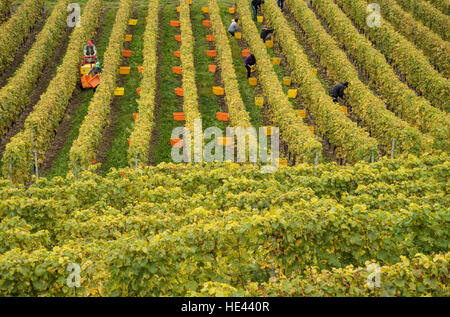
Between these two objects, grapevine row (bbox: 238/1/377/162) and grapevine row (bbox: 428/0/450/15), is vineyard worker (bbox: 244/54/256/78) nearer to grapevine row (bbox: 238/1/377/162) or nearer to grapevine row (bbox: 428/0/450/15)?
grapevine row (bbox: 238/1/377/162)

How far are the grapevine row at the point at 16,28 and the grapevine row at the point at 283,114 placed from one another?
13.4 metres

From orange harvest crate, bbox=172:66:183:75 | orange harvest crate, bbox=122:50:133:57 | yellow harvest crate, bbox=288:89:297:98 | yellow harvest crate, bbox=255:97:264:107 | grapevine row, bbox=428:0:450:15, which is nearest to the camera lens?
yellow harvest crate, bbox=255:97:264:107

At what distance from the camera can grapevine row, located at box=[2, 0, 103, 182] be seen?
16.4 meters

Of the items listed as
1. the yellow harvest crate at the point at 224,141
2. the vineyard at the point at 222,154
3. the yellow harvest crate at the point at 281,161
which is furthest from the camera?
the yellow harvest crate at the point at 224,141

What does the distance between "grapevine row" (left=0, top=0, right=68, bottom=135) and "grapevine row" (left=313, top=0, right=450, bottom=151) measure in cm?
1668

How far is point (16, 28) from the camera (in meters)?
27.8

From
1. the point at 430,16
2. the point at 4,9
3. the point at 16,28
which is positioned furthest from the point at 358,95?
the point at 4,9

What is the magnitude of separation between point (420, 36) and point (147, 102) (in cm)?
1734

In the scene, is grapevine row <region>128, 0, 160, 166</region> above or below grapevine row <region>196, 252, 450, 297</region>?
below

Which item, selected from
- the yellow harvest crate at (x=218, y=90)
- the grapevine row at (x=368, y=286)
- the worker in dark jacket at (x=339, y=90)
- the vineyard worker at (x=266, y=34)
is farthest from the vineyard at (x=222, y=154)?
the yellow harvest crate at (x=218, y=90)

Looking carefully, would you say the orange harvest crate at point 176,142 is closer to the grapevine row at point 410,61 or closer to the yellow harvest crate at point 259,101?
the yellow harvest crate at point 259,101

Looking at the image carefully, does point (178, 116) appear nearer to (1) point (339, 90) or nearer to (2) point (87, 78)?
(2) point (87, 78)

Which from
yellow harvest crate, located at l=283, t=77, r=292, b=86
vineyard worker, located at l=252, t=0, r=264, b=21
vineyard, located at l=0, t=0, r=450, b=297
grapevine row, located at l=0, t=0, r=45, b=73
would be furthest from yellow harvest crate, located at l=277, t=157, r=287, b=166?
vineyard worker, located at l=252, t=0, r=264, b=21

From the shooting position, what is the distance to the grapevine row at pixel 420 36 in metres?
25.9
